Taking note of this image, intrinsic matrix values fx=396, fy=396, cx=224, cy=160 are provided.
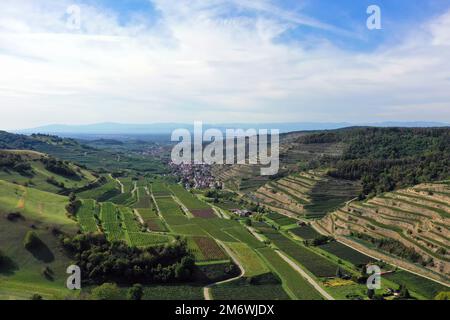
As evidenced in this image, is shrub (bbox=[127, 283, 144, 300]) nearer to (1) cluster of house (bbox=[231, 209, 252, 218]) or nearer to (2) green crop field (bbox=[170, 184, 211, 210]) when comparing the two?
(1) cluster of house (bbox=[231, 209, 252, 218])

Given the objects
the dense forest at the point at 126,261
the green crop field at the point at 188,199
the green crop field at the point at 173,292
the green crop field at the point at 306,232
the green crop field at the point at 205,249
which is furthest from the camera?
the green crop field at the point at 188,199

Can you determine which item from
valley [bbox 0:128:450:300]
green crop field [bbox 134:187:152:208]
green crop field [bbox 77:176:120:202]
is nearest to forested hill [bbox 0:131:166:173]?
green crop field [bbox 77:176:120:202]

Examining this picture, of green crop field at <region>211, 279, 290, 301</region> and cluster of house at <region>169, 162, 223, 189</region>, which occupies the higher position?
cluster of house at <region>169, 162, 223, 189</region>

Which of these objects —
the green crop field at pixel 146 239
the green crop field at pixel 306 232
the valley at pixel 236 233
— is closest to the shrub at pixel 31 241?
the valley at pixel 236 233

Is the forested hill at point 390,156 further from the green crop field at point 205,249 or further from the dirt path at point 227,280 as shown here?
the green crop field at point 205,249
